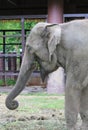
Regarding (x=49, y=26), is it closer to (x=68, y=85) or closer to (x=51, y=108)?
(x=68, y=85)

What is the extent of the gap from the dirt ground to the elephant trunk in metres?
0.86

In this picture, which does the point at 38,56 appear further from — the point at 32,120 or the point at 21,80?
the point at 32,120

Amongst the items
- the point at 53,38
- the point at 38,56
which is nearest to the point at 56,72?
the point at 38,56

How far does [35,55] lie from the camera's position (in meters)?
6.14

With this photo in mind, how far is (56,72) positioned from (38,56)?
7.29 metres

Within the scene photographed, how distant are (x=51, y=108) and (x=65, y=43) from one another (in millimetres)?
3685

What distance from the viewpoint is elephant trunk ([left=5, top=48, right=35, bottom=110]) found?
599 centimetres

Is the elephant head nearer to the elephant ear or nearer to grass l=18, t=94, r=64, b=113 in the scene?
the elephant ear

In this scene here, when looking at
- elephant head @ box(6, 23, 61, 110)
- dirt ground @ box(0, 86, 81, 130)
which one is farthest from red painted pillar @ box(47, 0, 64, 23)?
elephant head @ box(6, 23, 61, 110)

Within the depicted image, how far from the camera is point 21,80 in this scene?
19.8ft

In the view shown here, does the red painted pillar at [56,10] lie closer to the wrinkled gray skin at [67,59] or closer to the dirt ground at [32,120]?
the dirt ground at [32,120]

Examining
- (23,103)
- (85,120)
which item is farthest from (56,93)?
(85,120)

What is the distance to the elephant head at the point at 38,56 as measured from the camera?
5.99 meters

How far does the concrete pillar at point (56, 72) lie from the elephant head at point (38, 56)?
7079 mm
